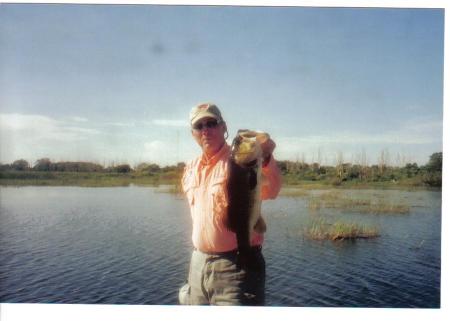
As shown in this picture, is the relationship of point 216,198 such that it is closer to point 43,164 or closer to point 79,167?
point 79,167

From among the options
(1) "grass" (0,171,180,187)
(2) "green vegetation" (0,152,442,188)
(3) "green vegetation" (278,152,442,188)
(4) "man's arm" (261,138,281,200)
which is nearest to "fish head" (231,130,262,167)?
(4) "man's arm" (261,138,281,200)

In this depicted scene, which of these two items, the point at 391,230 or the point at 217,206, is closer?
the point at 217,206

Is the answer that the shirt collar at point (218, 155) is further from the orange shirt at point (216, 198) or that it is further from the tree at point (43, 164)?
the tree at point (43, 164)

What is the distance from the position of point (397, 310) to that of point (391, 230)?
2.35 meters

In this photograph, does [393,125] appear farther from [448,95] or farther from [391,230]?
[391,230]

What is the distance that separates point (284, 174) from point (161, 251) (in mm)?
2721

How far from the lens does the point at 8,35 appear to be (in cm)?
568

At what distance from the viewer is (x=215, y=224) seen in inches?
144

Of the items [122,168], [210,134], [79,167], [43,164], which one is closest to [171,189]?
[122,168]

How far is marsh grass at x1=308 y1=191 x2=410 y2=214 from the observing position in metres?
7.32

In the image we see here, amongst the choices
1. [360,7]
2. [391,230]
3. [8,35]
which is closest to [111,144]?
[8,35]

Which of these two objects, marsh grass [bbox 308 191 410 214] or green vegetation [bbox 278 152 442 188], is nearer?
green vegetation [bbox 278 152 442 188]

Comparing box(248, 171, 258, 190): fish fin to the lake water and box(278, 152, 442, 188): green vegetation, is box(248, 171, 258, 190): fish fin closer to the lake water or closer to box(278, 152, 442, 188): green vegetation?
box(278, 152, 442, 188): green vegetation

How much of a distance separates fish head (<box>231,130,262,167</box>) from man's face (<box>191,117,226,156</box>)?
1.30ft
